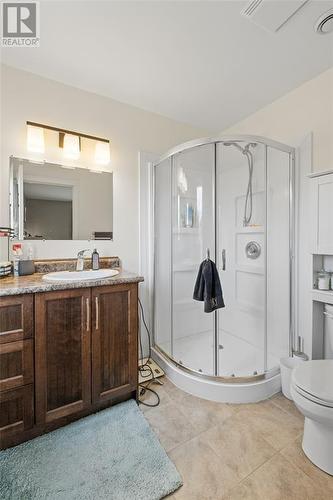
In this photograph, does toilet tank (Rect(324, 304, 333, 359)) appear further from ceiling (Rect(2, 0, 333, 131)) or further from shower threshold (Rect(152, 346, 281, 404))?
ceiling (Rect(2, 0, 333, 131))

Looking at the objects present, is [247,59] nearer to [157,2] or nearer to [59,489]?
[157,2]

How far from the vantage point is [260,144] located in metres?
1.90

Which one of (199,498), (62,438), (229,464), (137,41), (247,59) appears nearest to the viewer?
(199,498)

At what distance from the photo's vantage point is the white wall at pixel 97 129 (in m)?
1.69

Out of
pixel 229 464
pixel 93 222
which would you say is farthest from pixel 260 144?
pixel 229 464

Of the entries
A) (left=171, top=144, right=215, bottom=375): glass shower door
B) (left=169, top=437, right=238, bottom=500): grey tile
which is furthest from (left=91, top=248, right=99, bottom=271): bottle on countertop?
(left=169, top=437, right=238, bottom=500): grey tile

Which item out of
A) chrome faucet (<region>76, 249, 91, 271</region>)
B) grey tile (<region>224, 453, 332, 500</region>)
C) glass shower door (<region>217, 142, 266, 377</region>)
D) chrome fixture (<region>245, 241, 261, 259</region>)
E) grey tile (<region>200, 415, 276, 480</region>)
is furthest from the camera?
chrome fixture (<region>245, 241, 261, 259</region>)

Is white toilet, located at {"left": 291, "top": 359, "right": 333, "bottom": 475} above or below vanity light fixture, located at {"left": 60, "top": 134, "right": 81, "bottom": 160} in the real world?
below

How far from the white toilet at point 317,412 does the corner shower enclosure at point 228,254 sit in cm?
49

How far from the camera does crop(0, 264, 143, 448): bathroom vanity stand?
1.21m

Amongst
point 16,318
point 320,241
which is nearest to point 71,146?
point 16,318

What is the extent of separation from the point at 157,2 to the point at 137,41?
0.28m

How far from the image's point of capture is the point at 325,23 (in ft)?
4.49

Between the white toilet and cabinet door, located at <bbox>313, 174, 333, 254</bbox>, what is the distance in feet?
2.86
